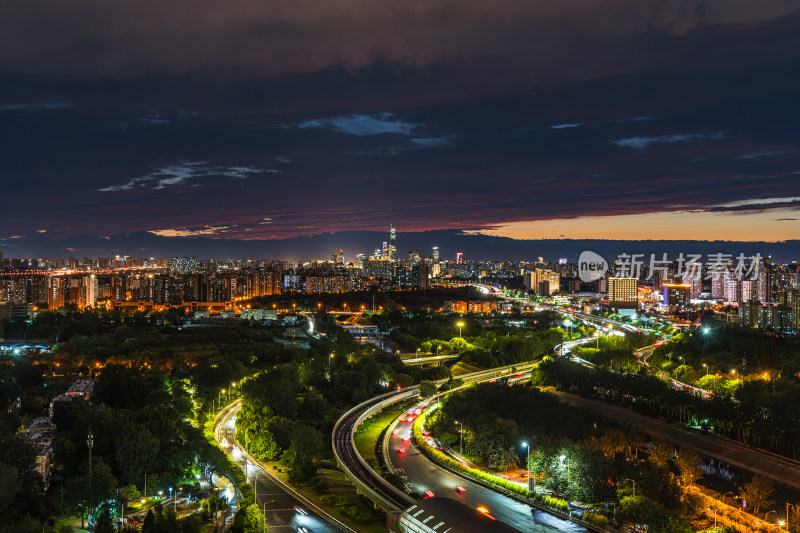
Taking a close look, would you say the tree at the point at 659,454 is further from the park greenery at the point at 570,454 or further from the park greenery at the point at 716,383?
the park greenery at the point at 716,383

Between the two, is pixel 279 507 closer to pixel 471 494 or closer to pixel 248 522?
pixel 248 522

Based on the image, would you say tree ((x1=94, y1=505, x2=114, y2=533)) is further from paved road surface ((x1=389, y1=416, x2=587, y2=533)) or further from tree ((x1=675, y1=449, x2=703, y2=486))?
tree ((x1=675, y1=449, x2=703, y2=486))

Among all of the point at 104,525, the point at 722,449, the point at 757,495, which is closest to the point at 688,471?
the point at 757,495

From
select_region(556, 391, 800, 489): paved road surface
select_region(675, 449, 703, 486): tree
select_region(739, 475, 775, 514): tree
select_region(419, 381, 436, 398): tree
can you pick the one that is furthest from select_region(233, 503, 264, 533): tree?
select_region(419, 381, 436, 398): tree

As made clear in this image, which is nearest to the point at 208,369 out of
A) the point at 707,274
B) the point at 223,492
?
the point at 223,492

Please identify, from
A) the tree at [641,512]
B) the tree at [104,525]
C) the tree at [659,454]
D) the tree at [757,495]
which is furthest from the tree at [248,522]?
the tree at [757,495]

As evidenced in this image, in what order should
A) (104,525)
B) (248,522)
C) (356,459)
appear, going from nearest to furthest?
(104,525) < (248,522) < (356,459)

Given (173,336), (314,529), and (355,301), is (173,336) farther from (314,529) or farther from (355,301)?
(355,301)
